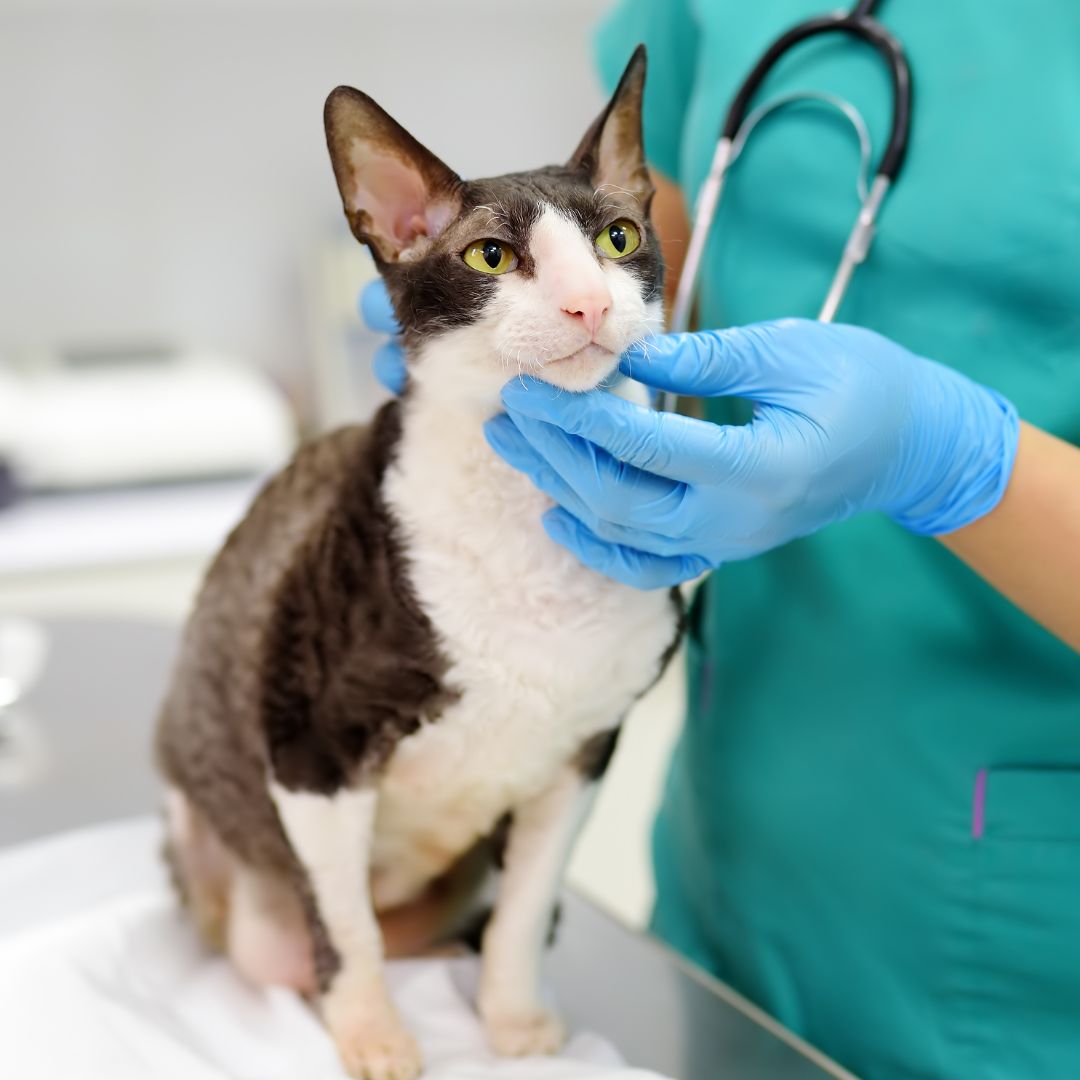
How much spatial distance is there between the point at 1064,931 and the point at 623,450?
18.5 inches

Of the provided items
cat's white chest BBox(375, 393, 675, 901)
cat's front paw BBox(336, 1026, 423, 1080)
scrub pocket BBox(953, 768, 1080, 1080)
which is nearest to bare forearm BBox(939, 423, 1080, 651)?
scrub pocket BBox(953, 768, 1080, 1080)

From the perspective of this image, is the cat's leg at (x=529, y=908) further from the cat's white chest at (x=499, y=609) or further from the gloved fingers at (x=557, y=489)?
the gloved fingers at (x=557, y=489)

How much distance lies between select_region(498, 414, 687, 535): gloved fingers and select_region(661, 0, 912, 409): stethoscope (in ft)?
0.47

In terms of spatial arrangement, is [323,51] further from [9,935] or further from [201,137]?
[9,935]

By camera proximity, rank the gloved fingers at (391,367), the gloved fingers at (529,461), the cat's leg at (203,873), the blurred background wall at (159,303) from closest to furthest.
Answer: the gloved fingers at (529,461), the gloved fingers at (391,367), the cat's leg at (203,873), the blurred background wall at (159,303)

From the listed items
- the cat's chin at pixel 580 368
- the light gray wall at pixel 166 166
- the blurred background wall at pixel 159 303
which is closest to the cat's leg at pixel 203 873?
the cat's chin at pixel 580 368

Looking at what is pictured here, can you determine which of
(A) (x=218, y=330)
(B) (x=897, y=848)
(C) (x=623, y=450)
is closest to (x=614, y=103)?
(C) (x=623, y=450)

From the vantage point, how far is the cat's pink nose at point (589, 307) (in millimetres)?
528

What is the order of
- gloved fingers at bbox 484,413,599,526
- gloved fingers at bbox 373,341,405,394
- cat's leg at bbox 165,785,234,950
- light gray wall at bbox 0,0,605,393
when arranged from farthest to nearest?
light gray wall at bbox 0,0,605,393 → cat's leg at bbox 165,785,234,950 → gloved fingers at bbox 373,341,405,394 → gloved fingers at bbox 484,413,599,526

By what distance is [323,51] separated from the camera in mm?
1313

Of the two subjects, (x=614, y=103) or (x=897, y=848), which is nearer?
(x=614, y=103)

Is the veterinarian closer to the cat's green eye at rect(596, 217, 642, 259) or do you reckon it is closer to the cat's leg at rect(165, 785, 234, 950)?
the cat's green eye at rect(596, 217, 642, 259)

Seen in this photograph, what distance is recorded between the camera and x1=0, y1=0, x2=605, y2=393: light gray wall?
64.7 inches

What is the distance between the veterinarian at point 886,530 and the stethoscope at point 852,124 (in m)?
0.02
